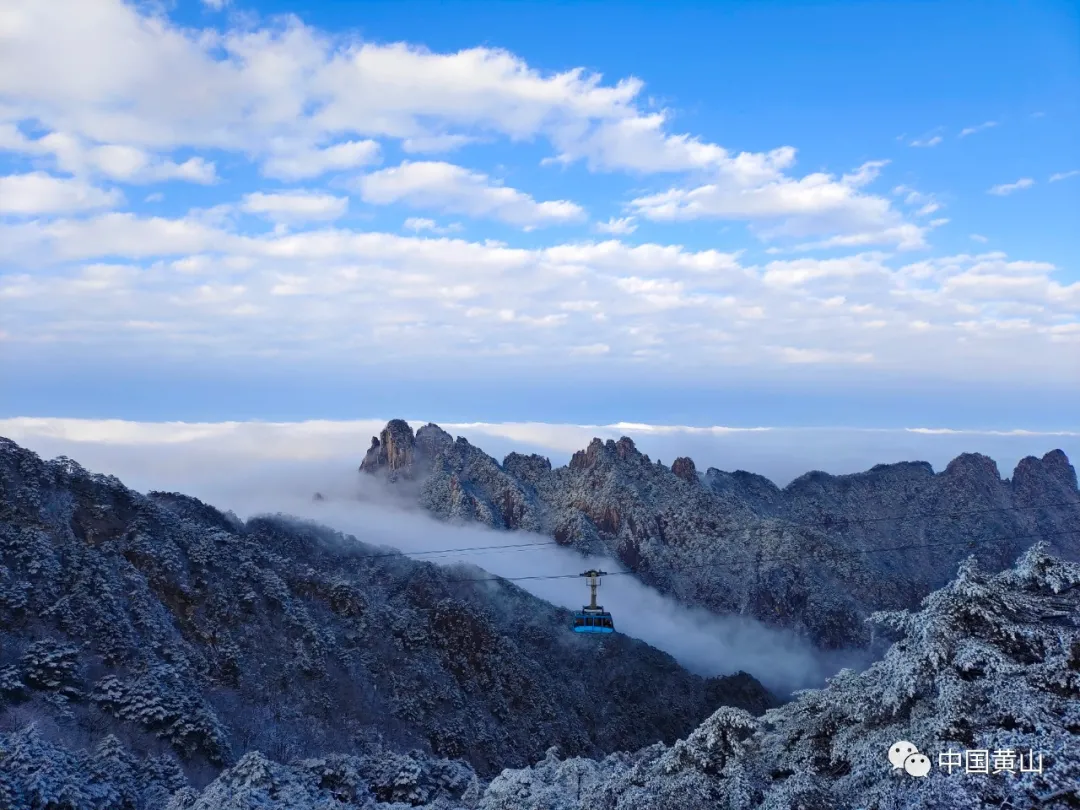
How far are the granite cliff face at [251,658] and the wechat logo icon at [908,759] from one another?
20966 millimetres

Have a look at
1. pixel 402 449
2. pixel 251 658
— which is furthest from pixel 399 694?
pixel 402 449

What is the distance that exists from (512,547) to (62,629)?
112868 mm

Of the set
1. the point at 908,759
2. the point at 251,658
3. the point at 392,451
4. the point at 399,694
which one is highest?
the point at 392,451

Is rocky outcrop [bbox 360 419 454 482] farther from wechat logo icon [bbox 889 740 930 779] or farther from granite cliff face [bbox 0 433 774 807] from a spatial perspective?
wechat logo icon [bbox 889 740 930 779]

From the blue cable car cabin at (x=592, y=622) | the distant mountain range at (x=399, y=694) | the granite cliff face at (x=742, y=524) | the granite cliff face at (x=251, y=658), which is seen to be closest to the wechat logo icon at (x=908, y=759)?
the distant mountain range at (x=399, y=694)

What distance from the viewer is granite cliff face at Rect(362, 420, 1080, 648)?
511 ft

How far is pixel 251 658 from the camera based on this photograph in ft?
166

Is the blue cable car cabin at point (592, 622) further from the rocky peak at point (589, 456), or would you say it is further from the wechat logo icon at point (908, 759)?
the rocky peak at point (589, 456)

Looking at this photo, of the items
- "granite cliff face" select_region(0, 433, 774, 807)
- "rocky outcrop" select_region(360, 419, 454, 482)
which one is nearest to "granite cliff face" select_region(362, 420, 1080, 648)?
"rocky outcrop" select_region(360, 419, 454, 482)

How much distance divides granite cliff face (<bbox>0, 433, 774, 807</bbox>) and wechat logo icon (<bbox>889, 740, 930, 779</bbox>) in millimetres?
20966

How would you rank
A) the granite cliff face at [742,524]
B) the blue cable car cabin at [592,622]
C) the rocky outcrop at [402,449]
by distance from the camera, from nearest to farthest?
the blue cable car cabin at [592,622]
the granite cliff face at [742,524]
the rocky outcrop at [402,449]

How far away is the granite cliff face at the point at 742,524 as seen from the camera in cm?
15575

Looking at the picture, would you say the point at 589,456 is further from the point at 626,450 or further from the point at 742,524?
the point at 742,524

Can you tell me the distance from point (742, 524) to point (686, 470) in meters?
18.9
